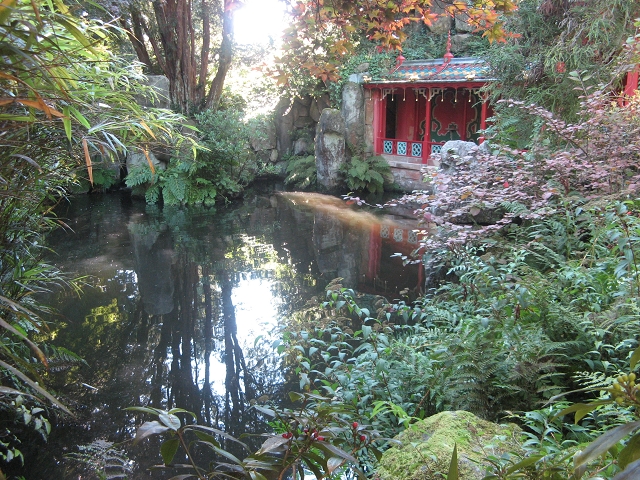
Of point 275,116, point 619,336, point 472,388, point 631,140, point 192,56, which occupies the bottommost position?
point 472,388

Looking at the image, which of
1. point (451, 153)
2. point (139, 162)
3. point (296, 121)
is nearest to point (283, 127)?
point (296, 121)

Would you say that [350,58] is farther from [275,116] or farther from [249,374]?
[249,374]

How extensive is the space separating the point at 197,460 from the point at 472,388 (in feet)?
5.40

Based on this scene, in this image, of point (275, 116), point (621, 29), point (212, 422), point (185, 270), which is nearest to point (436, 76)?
point (275, 116)

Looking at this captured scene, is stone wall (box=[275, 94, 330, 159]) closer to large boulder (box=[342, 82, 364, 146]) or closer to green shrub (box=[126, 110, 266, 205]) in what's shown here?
large boulder (box=[342, 82, 364, 146])

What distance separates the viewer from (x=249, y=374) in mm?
4047

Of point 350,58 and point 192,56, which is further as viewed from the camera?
point 350,58

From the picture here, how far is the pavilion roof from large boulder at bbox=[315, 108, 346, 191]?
1.45 m

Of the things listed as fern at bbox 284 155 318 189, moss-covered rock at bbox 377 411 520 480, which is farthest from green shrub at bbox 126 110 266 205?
moss-covered rock at bbox 377 411 520 480

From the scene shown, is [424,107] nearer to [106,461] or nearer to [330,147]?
[330,147]

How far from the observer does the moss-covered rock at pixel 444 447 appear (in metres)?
1.45

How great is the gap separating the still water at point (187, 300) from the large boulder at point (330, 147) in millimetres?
1774

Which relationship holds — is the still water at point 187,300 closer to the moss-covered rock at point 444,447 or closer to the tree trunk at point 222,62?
the moss-covered rock at point 444,447

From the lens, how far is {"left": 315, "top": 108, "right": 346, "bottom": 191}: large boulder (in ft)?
41.1
